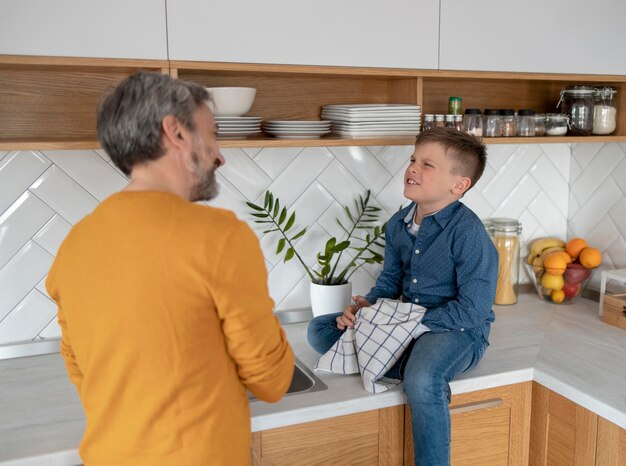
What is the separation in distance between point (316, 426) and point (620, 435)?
0.67 m

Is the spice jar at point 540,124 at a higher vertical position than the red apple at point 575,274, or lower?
higher

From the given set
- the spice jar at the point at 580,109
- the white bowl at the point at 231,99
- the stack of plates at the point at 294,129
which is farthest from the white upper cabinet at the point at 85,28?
the spice jar at the point at 580,109

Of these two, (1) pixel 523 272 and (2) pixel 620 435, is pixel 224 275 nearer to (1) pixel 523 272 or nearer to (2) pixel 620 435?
(2) pixel 620 435

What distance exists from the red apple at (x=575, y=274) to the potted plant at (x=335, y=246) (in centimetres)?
65

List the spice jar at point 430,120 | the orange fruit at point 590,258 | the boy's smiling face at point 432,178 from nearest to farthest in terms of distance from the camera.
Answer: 1. the boy's smiling face at point 432,178
2. the spice jar at point 430,120
3. the orange fruit at point 590,258

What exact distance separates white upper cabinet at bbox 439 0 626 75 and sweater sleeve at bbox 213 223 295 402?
3.43ft

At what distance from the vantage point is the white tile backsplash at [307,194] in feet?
5.87

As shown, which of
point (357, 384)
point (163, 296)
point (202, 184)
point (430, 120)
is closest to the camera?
point (163, 296)

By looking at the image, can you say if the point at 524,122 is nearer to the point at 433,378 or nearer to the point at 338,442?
the point at 433,378

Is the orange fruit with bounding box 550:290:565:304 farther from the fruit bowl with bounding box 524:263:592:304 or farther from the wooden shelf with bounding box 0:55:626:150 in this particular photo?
the wooden shelf with bounding box 0:55:626:150

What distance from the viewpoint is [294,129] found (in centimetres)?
178

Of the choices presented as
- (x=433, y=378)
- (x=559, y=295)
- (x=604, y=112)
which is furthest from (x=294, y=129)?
(x=559, y=295)

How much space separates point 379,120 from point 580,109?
2.33 feet

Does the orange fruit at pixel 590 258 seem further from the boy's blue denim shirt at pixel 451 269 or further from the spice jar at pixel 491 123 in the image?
the boy's blue denim shirt at pixel 451 269
